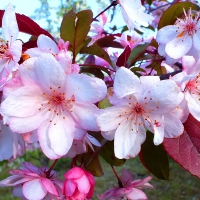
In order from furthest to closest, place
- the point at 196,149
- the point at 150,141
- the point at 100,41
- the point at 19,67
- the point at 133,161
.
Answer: the point at 133,161 → the point at 100,41 → the point at 150,141 → the point at 196,149 → the point at 19,67

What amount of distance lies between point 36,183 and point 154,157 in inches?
12.2

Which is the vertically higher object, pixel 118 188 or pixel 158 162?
pixel 158 162

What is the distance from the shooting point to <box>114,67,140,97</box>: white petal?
2.17ft

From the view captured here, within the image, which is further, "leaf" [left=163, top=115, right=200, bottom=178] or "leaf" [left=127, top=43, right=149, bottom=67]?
"leaf" [left=127, top=43, right=149, bottom=67]

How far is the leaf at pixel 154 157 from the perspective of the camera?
0.90 metres

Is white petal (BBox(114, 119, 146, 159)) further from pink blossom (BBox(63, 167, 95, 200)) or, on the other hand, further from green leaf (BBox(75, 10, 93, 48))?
green leaf (BBox(75, 10, 93, 48))

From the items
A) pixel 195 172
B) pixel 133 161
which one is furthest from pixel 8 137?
pixel 133 161

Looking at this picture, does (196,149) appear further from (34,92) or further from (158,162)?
(34,92)

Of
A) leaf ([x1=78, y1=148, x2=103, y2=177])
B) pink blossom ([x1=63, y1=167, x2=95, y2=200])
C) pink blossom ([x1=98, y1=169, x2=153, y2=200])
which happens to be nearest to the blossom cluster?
pink blossom ([x1=63, y1=167, x2=95, y2=200])

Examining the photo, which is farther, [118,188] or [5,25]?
[118,188]

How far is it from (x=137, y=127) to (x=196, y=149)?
14 centimetres

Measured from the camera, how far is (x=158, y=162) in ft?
3.04

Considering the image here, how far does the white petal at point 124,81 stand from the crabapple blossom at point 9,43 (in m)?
0.20

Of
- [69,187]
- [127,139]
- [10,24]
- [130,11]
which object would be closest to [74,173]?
[69,187]
